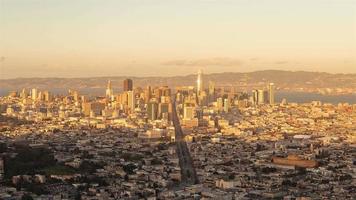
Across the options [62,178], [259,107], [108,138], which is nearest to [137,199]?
[62,178]

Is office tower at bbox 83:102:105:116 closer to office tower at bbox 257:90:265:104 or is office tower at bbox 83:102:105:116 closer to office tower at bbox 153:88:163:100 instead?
office tower at bbox 153:88:163:100

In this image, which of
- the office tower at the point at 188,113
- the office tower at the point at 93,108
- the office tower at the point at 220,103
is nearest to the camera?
the office tower at the point at 188,113

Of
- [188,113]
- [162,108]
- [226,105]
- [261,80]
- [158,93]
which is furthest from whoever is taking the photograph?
[261,80]

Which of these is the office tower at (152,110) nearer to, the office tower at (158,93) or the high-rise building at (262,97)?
the office tower at (158,93)

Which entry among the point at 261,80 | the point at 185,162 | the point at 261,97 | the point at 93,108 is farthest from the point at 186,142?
the point at 261,80

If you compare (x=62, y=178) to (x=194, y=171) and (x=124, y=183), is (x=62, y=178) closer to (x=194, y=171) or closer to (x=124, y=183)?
(x=124, y=183)

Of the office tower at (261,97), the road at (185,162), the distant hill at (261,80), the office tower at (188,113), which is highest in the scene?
the distant hill at (261,80)

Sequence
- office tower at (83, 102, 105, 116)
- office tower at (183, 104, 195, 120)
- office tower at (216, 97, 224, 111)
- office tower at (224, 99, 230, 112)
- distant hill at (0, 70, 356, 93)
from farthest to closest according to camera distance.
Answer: distant hill at (0, 70, 356, 93)
office tower at (216, 97, 224, 111)
office tower at (224, 99, 230, 112)
office tower at (83, 102, 105, 116)
office tower at (183, 104, 195, 120)

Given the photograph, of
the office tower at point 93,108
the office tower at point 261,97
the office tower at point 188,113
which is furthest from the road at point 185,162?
the office tower at point 261,97

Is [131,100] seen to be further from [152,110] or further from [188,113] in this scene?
[188,113]

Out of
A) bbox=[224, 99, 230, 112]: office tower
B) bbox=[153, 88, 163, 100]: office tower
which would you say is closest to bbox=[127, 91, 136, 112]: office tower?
bbox=[153, 88, 163, 100]: office tower
